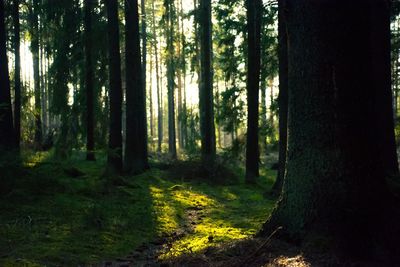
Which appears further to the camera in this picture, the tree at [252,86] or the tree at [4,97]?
the tree at [252,86]

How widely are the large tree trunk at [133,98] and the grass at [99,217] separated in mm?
3188

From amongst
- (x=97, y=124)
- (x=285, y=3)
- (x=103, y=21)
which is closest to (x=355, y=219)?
(x=285, y=3)

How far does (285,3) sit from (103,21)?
12.5 metres

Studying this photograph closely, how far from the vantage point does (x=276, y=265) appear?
13.4 feet

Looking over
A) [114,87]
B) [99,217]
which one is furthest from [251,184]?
[99,217]

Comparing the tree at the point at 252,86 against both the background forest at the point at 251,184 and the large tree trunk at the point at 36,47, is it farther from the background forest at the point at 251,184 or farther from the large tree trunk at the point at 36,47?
the large tree trunk at the point at 36,47

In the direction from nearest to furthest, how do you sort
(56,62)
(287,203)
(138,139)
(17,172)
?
(287,203) < (17,172) < (138,139) < (56,62)

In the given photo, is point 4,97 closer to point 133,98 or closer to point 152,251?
point 133,98

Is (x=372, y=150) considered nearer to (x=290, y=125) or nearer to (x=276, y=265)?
(x=290, y=125)

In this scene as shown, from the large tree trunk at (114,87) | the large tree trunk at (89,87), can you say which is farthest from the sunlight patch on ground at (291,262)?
the large tree trunk at (89,87)

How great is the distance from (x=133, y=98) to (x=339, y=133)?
472 inches

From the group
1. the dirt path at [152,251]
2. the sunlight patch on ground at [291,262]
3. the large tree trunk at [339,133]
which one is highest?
the large tree trunk at [339,133]

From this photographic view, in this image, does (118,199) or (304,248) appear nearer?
(304,248)

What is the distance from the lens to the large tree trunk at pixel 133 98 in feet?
49.9
